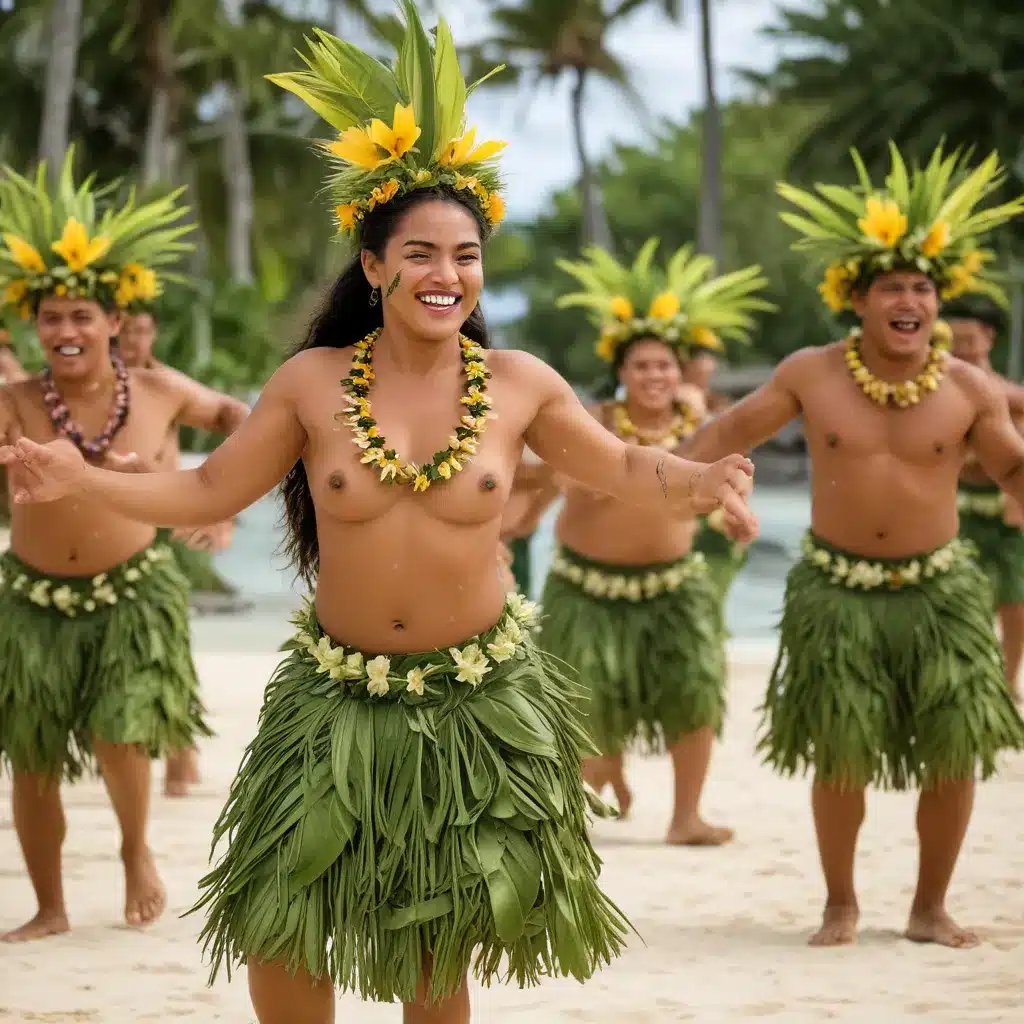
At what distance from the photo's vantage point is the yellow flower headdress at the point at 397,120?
2.97m

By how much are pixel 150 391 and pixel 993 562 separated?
12.9 ft

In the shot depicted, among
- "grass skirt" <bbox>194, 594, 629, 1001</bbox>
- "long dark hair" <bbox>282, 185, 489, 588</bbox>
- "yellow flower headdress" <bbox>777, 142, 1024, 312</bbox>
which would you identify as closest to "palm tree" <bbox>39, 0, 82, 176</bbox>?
"yellow flower headdress" <bbox>777, 142, 1024, 312</bbox>

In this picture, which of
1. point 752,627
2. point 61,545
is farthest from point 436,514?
point 752,627

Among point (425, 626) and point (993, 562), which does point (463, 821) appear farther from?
point (993, 562)

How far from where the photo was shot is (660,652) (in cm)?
528

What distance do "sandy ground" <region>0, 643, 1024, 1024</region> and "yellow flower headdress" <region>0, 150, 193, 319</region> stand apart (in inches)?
61.2

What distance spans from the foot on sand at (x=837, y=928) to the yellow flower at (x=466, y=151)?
2123 mm

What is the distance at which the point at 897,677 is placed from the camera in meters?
4.22

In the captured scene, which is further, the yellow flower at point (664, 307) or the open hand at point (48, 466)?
the yellow flower at point (664, 307)

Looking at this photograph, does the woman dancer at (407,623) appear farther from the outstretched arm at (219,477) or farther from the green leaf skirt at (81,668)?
the green leaf skirt at (81,668)

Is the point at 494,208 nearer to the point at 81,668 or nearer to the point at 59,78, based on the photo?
the point at 81,668

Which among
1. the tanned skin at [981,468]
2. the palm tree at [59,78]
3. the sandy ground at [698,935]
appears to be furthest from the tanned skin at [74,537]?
the palm tree at [59,78]

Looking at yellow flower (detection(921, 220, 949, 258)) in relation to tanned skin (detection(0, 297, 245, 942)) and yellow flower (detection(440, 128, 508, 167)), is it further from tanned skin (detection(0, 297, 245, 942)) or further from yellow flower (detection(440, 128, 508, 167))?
tanned skin (detection(0, 297, 245, 942))

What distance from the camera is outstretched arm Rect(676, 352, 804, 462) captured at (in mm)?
4230
